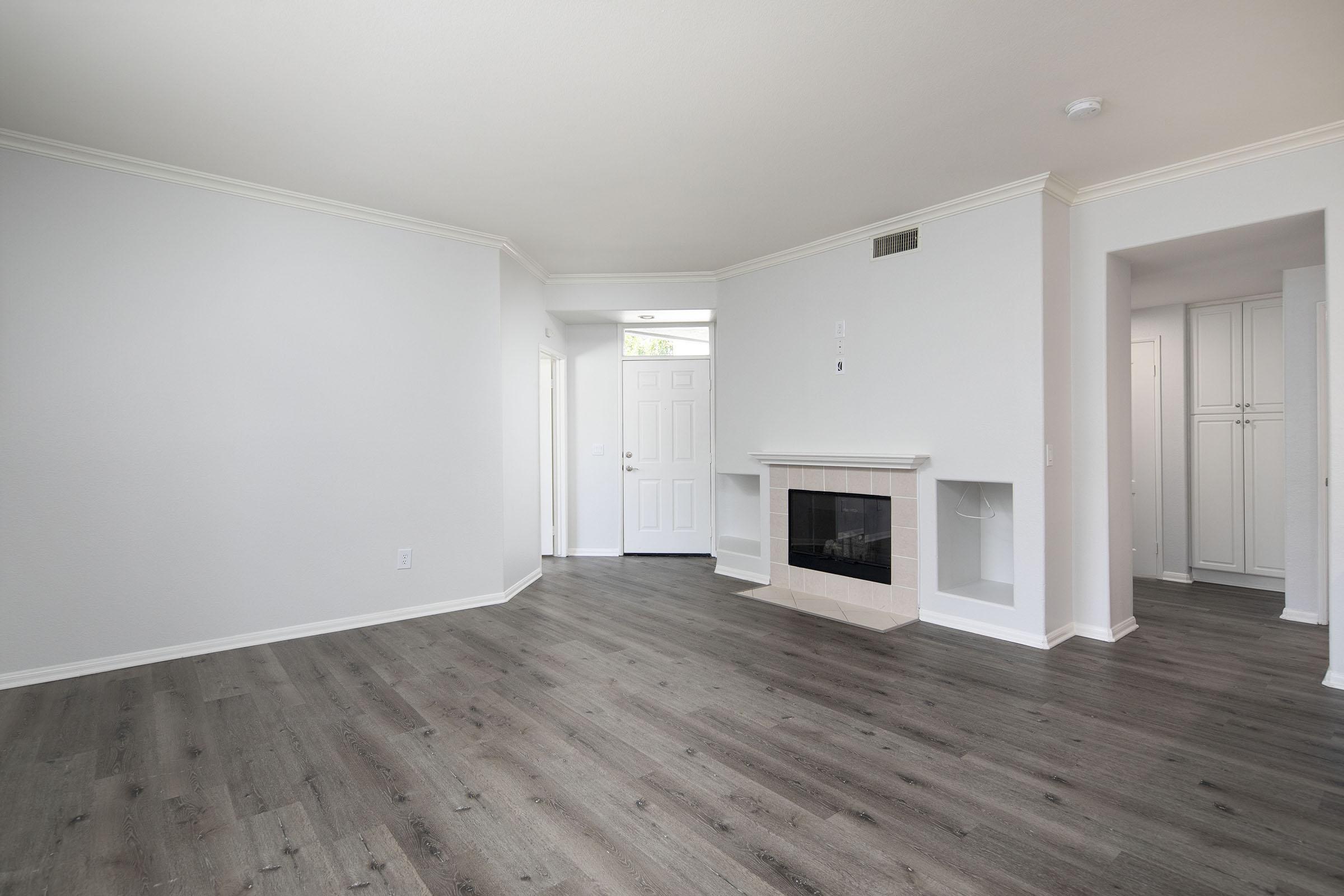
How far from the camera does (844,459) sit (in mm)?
4555

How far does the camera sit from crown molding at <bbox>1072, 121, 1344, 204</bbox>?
3.08 m

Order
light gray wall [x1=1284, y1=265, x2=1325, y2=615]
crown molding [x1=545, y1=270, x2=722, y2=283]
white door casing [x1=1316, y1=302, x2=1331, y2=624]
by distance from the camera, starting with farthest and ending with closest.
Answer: crown molding [x1=545, y1=270, x2=722, y2=283] → light gray wall [x1=1284, y1=265, x2=1325, y2=615] → white door casing [x1=1316, y1=302, x2=1331, y2=624]

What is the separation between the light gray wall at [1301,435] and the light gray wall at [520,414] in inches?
205

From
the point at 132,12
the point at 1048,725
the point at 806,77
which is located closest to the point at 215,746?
the point at 132,12

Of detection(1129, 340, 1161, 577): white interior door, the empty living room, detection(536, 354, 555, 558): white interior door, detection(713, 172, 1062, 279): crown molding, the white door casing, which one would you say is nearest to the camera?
the empty living room

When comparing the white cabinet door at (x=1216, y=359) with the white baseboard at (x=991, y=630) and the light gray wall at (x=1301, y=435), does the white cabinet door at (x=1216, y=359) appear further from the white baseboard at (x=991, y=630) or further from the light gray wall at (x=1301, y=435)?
the white baseboard at (x=991, y=630)

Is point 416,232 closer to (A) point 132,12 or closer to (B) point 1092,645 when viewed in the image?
(A) point 132,12

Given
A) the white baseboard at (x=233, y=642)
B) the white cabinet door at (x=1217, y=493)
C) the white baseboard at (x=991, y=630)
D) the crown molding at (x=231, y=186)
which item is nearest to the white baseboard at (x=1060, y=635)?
the white baseboard at (x=991, y=630)

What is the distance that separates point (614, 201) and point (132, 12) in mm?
2354

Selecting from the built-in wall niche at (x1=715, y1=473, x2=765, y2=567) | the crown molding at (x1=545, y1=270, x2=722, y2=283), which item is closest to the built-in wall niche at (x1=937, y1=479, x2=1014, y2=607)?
the built-in wall niche at (x1=715, y1=473, x2=765, y2=567)

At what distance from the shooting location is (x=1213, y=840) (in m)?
1.90

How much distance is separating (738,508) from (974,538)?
86.1 inches

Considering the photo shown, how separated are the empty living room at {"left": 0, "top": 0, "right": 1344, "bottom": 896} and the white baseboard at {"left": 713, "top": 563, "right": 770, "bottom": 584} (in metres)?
0.04

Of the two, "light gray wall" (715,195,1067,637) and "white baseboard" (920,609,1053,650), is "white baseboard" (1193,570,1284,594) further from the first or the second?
"light gray wall" (715,195,1067,637)
